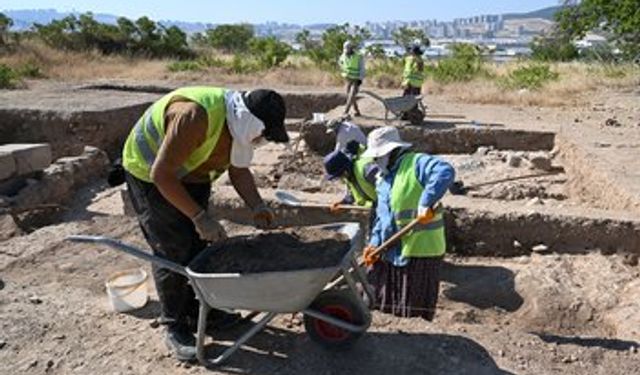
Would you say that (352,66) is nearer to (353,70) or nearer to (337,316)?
(353,70)

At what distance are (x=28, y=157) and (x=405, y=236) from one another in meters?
5.16

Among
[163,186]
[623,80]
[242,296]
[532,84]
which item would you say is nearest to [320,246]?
[242,296]

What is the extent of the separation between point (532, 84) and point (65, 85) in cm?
1134

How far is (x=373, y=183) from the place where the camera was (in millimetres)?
4734

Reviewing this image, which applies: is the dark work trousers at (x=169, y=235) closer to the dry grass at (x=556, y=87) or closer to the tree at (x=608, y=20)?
the dry grass at (x=556, y=87)

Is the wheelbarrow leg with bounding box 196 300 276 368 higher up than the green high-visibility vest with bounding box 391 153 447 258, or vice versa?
the green high-visibility vest with bounding box 391 153 447 258

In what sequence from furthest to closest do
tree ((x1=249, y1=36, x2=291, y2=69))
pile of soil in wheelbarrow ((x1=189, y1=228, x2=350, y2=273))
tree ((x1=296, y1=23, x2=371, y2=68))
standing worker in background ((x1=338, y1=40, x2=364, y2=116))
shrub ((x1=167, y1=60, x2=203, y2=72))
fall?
1. tree ((x1=296, y1=23, x2=371, y2=68))
2. tree ((x1=249, y1=36, x2=291, y2=69))
3. shrub ((x1=167, y1=60, x2=203, y2=72))
4. standing worker in background ((x1=338, y1=40, x2=364, y2=116))
5. pile of soil in wheelbarrow ((x1=189, y1=228, x2=350, y2=273))

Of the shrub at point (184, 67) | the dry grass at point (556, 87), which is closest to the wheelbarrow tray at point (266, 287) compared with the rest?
the dry grass at point (556, 87)

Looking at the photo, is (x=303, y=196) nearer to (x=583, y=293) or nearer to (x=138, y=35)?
(x=583, y=293)

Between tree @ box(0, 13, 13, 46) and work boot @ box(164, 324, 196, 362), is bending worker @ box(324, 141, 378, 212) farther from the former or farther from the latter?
tree @ box(0, 13, 13, 46)

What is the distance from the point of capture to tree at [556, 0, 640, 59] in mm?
17797

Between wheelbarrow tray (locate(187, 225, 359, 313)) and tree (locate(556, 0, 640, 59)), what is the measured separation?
17226 millimetres

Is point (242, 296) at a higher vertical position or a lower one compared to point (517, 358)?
higher

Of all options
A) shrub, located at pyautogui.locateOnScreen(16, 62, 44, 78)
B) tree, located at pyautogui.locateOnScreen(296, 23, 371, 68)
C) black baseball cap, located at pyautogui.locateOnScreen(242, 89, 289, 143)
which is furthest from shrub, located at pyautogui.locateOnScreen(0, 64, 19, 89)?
black baseball cap, located at pyautogui.locateOnScreen(242, 89, 289, 143)
